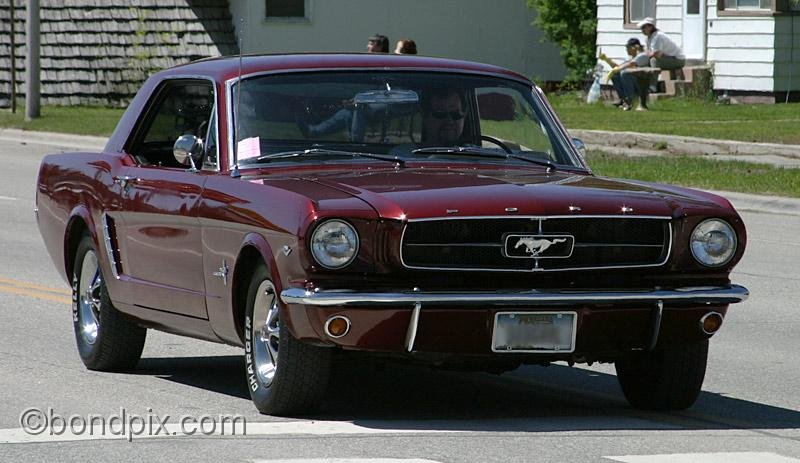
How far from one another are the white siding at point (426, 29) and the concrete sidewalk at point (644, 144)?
8.68m

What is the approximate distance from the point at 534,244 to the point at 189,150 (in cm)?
187

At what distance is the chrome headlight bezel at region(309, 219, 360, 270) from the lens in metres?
6.73

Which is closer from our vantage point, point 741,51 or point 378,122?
point 378,122

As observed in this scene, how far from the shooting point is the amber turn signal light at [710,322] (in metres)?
7.13

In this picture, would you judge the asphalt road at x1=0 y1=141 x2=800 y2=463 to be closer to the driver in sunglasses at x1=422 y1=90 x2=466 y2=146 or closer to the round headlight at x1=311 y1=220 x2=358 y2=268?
the round headlight at x1=311 y1=220 x2=358 y2=268

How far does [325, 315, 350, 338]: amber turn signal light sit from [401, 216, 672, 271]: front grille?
0.33 m

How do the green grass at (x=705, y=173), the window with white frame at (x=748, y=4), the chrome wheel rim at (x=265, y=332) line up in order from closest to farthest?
1. the chrome wheel rim at (x=265, y=332)
2. the green grass at (x=705, y=173)
3. the window with white frame at (x=748, y=4)

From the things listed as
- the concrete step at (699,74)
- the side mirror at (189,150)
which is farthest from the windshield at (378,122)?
the concrete step at (699,74)

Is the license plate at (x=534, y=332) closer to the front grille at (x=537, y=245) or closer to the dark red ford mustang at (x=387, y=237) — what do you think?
the dark red ford mustang at (x=387, y=237)

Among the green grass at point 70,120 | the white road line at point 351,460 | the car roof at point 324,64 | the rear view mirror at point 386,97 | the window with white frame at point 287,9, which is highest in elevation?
the window with white frame at point 287,9

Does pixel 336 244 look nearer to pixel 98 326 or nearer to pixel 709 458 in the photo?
pixel 709 458

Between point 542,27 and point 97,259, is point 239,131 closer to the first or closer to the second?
point 97,259

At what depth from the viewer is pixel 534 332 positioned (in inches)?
271

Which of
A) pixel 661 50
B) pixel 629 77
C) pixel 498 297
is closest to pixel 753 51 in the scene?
pixel 661 50
